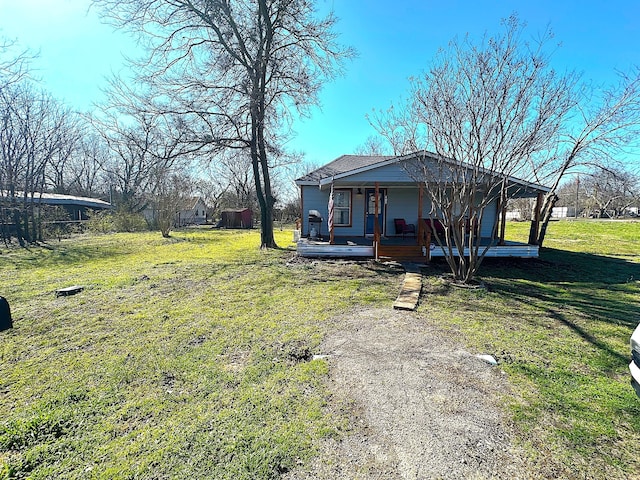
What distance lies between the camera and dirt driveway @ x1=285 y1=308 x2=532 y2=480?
78.2 inches

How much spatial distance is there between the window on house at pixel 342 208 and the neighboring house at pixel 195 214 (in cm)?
2356

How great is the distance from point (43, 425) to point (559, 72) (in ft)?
30.5

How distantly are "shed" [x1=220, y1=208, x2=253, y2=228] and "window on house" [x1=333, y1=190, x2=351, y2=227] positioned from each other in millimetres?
18055

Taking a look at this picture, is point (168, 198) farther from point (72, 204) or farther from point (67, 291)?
point (67, 291)

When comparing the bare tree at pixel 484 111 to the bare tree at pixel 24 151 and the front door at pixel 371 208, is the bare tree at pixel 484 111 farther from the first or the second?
the bare tree at pixel 24 151

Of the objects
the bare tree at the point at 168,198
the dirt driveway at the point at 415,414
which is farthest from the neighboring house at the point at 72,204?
the dirt driveway at the point at 415,414

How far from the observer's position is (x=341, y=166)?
44.9ft

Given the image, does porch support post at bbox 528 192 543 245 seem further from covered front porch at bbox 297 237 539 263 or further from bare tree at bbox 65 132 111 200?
bare tree at bbox 65 132 111 200

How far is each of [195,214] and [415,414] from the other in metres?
41.0

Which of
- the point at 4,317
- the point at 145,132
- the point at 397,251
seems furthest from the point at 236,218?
the point at 4,317

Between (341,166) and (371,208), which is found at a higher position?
(341,166)

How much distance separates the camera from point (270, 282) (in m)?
7.35

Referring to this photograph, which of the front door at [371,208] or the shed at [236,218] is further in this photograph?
the shed at [236,218]

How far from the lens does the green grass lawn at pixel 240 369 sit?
2.11 m
